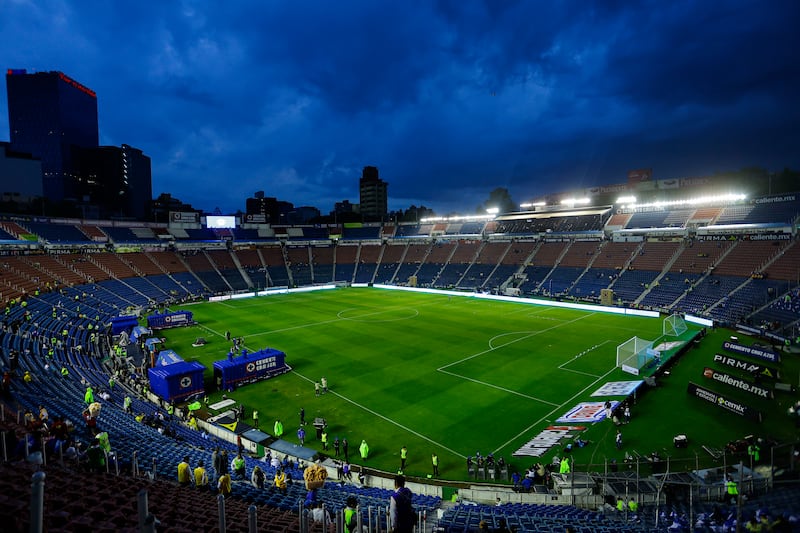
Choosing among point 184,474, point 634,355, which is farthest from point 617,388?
point 184,474

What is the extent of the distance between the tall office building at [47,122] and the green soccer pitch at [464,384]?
158240 mm

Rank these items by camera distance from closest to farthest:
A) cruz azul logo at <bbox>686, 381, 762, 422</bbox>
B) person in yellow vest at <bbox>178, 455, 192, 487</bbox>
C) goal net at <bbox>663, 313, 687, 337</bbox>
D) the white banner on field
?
person in yellow vest at <bbox>178, 455, 192, 487</bbox>, cruz azul logo at <bbox>686, 381, 762, 422</bbox>, the white banner on field, goal net at <bbox>663, 313, 687, 337</bbox>

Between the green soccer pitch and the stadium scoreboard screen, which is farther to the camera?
the stadium scoreboard screen

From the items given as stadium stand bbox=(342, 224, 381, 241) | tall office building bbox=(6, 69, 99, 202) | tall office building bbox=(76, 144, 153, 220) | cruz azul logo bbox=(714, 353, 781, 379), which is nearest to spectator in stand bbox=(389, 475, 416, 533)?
cruz azul logo bbox=(714, 353, 781, 379)

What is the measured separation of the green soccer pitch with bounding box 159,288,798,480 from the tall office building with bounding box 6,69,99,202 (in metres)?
158

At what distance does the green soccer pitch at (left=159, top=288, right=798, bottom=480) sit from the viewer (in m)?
20.9

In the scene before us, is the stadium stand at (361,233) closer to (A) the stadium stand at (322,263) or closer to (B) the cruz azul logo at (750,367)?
(A) the stadium stand at (322,263)

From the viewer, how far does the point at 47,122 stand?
16400 cm

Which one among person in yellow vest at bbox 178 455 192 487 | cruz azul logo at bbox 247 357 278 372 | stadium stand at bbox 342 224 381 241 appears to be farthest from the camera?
stadium stand at bbox 342 224 381 241

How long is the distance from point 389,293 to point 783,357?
5407 cm

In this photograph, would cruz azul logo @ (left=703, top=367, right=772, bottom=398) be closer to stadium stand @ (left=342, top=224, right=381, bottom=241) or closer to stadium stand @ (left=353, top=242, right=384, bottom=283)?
stadium stand @ (left=353, top=242, right=384, bottom=283)

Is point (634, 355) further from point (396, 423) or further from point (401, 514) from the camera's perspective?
point (401, 514)

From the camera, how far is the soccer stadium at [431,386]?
11.1m

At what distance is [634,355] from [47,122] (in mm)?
220505
